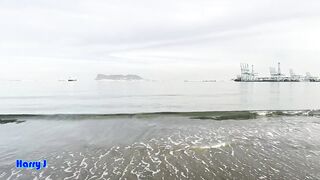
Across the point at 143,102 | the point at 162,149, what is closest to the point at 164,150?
the point at 162,149

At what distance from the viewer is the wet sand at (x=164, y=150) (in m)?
8.73

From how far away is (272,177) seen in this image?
8.26 meters

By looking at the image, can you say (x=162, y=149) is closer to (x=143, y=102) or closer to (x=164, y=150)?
(x=164, y=150)

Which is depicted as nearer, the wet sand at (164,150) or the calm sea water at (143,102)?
the wet sand at (164,150)

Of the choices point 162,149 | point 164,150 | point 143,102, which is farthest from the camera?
point 143,102

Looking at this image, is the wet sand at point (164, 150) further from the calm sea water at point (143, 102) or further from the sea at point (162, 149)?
the calm sea water at point (143, 102)

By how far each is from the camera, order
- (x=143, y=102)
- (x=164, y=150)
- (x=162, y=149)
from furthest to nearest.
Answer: (x=143, y=102), (x=162, y=149), (x=164, y=150)

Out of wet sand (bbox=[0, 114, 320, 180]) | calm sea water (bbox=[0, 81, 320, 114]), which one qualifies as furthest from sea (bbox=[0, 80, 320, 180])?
calm sea water (bbox=[0, 81, 320, 114])

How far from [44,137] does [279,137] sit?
42.2 ft

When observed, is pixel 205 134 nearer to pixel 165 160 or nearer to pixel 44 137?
pixel 165 160

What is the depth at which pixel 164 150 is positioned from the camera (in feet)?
37.3

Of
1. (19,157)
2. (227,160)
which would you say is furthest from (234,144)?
(19,157)

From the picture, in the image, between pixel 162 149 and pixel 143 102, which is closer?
pixel 162 149

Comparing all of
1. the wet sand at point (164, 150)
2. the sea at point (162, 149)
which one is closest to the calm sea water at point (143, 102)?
the sea at point (162, 149)
